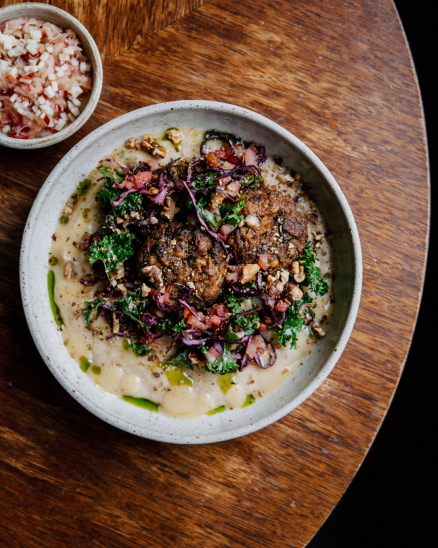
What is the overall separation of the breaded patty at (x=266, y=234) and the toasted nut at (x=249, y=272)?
0.16 ft

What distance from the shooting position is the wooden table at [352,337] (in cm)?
381

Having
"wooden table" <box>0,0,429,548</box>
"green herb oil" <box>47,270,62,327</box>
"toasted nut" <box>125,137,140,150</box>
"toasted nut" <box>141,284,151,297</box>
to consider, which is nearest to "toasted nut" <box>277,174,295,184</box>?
"wooden table" <box>0,0,429,548</box>

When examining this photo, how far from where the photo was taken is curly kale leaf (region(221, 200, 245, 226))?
3480mm

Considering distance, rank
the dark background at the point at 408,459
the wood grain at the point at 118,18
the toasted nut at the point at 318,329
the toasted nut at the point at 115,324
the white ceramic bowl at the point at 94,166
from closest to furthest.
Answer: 1. the white ceramic bowl at the point at 94,166
2. the toasted nut at the point at 115,324
3. the toasted nut at the point at 318,329
4. the wood grain at the point at 118,18
5. the dark background at the point at 408,459

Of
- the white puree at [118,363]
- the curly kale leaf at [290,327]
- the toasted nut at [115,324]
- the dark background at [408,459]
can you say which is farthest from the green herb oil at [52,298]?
the dark background at [408,459]

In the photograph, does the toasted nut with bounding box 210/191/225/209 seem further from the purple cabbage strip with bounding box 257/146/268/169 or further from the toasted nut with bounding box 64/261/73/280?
the toasted nut with bounding box 64/261/73/280

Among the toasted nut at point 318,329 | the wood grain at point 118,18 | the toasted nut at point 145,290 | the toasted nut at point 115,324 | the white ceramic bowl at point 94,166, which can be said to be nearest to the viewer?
the white ceramic bowl at point 94,166

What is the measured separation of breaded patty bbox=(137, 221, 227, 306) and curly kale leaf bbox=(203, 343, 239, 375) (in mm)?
475

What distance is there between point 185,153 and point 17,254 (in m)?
1.62

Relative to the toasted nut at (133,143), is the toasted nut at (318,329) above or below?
below

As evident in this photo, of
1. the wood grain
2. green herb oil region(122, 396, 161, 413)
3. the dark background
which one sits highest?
the wood grain

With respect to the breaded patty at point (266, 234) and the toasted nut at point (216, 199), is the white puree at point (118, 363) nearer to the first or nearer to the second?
the toasted nut at point (216, 199)

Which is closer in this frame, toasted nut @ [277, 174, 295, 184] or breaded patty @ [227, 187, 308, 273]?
breaded patty @ [227, 187, 308, 273]

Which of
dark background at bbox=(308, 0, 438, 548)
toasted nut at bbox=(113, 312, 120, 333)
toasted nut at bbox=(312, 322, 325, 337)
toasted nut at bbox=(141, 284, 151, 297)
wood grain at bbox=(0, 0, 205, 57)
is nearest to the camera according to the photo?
toasted nut at bbox=(141, 284, 151, 297)
